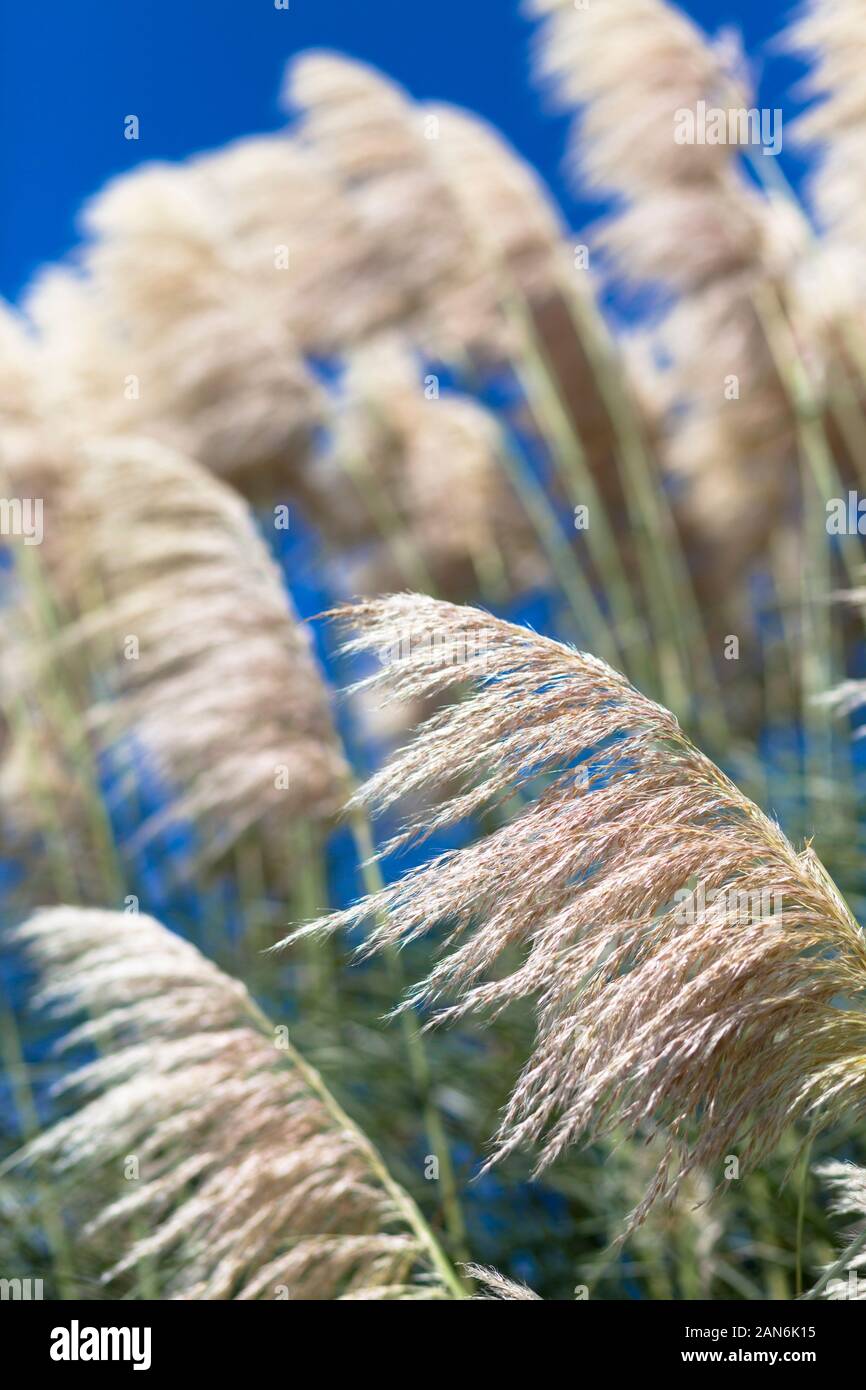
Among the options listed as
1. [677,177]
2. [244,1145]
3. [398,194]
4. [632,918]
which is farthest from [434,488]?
[632,918]

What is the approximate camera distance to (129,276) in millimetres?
4289

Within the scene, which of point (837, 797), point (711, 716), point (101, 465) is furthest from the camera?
point (711, 716)

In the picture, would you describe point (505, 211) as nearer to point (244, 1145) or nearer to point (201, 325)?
point (201, 325)

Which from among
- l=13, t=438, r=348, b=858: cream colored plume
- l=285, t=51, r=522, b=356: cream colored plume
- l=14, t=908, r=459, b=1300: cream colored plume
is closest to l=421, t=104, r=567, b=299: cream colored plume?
l=285, t=51, r=522, b=356: cream colored plume

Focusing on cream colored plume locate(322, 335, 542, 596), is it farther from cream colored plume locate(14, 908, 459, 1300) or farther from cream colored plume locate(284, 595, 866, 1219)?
cream colored plume locate(284, 595, 866, 1219)

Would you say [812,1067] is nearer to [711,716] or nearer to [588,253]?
[711,716]

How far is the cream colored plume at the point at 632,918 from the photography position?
3.99ft

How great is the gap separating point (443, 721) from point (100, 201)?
3.60 metres

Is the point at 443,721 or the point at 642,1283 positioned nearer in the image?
the point at 443,721

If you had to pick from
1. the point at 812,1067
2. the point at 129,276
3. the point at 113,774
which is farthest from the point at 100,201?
the point at 812,1067

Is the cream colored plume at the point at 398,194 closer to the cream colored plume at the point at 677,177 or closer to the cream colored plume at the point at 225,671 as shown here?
the cream colored plume at the point at 677,177

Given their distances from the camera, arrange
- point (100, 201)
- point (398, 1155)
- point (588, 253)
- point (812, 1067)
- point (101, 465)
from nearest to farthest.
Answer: point (812, 1067)
point (398, 1155)
point (101, 465)
point (588, 253)
point (100, 201)

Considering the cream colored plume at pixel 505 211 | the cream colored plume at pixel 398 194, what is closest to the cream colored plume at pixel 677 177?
the cream colored plume at pixel 505 211

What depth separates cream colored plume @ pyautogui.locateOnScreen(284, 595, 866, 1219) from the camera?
3.99ft
